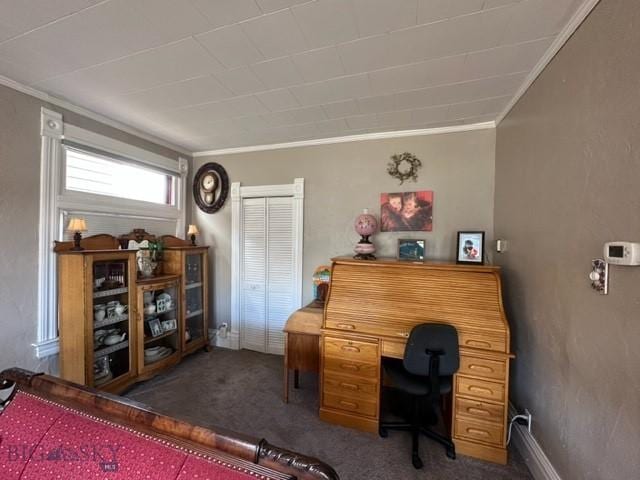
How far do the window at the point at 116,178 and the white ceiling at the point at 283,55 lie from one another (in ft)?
1.57

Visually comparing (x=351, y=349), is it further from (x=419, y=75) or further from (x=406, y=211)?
(x=419, y=75)

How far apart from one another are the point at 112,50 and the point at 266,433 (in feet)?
9.28

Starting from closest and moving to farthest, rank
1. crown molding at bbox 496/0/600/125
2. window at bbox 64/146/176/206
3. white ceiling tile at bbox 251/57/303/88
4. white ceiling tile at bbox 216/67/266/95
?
crown molding at bbox 496/0/600/125
white ceiling tile at bbox 251/57/303/88
white ceiling tile at bbox 216/67/266/95
window at bbox 64/146/176/206

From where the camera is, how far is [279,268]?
11.1 feet

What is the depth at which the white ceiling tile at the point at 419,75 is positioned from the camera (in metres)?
1.78

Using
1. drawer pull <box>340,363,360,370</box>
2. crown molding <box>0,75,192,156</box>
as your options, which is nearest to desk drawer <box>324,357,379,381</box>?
drawer pull <box>340,363,360,370</box>

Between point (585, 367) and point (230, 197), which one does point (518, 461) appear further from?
point (230, 197)

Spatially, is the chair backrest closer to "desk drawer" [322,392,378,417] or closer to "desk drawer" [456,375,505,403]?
"desk drawer" [456,375,505,403]

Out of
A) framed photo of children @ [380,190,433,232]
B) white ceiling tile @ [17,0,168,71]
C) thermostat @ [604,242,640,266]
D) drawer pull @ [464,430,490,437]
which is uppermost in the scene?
white ceiling tile @ [17,0,168,71]

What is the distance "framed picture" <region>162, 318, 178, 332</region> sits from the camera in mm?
3007

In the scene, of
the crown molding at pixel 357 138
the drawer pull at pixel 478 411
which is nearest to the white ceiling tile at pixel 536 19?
the crown molding at pixel 357 138

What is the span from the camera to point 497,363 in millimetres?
1827

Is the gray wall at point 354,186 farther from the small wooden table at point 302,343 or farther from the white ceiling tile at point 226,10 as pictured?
the white ceiling tile at point 226,10

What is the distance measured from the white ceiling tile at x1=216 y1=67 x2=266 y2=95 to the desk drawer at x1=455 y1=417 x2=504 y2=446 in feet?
9.32
